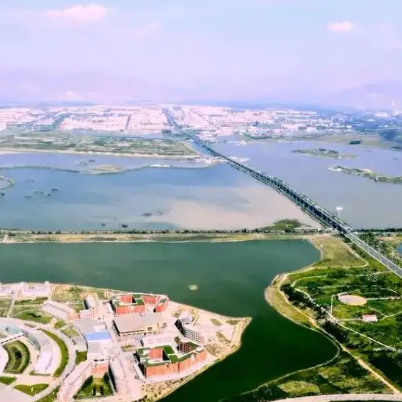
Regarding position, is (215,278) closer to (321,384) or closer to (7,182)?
(321,384)

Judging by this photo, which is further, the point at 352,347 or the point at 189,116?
the point at 189,116

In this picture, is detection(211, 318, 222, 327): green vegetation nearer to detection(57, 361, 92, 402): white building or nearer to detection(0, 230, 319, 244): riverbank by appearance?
detection(57, 361, 92, 402): white building

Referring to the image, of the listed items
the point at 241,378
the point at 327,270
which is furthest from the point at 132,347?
the point at 327,270

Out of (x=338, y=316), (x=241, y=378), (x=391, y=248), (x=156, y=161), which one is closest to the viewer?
(x=241, y=378)

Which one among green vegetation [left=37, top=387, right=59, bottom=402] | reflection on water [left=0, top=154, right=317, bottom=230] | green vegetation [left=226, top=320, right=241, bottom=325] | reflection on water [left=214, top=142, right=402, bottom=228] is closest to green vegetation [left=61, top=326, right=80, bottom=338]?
green vegetation [left=37, top=387, right=59, bottom=402]

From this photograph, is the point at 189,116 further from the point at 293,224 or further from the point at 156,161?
the point at 293,224

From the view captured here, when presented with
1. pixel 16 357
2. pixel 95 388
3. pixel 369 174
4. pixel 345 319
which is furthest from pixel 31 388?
pixel 369 174

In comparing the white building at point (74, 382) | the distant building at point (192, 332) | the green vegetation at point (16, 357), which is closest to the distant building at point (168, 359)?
the distant building at point (192, 332)
